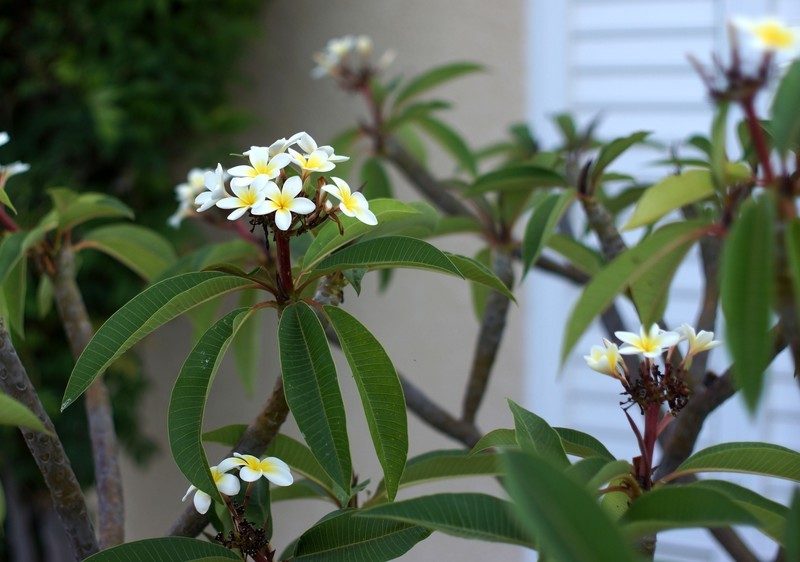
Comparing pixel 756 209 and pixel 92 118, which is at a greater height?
pixel 92 118

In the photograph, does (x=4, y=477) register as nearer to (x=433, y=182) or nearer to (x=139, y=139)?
(x=139, y=139)

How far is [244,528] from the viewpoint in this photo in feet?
2.09

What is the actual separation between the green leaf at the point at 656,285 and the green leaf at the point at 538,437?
0.15 m

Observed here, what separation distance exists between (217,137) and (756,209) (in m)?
1.97

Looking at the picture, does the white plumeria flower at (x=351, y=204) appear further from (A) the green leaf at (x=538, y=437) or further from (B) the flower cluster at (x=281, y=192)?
(A) the green leaf at (x=538, y=437)

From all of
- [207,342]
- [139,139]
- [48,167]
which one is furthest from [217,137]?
[207,342]

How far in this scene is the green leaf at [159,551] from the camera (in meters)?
0.61

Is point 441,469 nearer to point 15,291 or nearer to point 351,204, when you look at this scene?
point 351,204

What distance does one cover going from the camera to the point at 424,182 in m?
1.33

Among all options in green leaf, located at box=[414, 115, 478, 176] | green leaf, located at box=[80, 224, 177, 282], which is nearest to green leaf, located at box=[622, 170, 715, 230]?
green leaf, located at box=[80, 224, 177, 282]

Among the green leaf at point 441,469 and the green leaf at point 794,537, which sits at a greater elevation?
the green leaf at point 441,469

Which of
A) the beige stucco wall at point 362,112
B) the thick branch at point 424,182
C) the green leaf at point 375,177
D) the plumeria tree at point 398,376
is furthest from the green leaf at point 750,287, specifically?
the beige stucco wall at point 362,112

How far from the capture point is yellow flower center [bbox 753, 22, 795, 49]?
45 centimetres

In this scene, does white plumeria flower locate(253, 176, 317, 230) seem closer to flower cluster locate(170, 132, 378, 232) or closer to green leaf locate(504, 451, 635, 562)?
flower cluster locate(170, 132, 378, 232)
